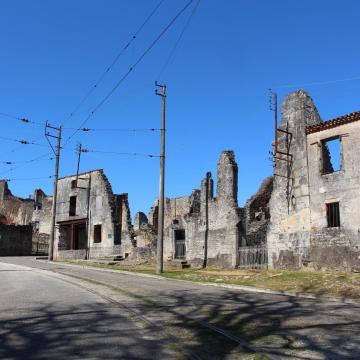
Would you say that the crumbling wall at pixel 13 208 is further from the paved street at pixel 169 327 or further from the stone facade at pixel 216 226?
the paved street at pixel 169 327

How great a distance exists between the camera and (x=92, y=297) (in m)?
13.9

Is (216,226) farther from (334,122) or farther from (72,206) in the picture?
(72,206)

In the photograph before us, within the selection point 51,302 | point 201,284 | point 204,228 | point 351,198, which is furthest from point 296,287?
point 204,228

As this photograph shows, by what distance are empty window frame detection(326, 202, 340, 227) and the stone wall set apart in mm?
38597

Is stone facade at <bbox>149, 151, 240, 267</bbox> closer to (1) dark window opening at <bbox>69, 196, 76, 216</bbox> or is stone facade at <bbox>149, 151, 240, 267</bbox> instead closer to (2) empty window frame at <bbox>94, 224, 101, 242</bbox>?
(2) empty window frame at <bbox>94, 224, 101, 242</bbox>

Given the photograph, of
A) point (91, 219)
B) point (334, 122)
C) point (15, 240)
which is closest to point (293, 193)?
point (334, 122)

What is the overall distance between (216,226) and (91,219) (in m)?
18.0

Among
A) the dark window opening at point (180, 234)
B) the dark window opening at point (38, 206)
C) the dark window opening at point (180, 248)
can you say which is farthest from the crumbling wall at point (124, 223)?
the dark window opening at point (38, 206)

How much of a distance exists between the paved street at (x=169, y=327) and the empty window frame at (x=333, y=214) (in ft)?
34.5

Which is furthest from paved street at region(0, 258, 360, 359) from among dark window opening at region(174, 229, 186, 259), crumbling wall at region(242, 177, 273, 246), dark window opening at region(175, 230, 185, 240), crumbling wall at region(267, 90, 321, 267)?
dark window opening at region(175, 230, 185, 240)

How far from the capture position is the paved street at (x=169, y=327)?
25.5 feet

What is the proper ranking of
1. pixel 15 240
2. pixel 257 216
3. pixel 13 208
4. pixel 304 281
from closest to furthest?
pixel 304 281 < pixel 257 216 < pixel 15 240 < pixel 13 208

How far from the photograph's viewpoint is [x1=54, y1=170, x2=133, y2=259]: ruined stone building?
1745 inches

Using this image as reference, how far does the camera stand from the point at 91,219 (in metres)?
47.1
